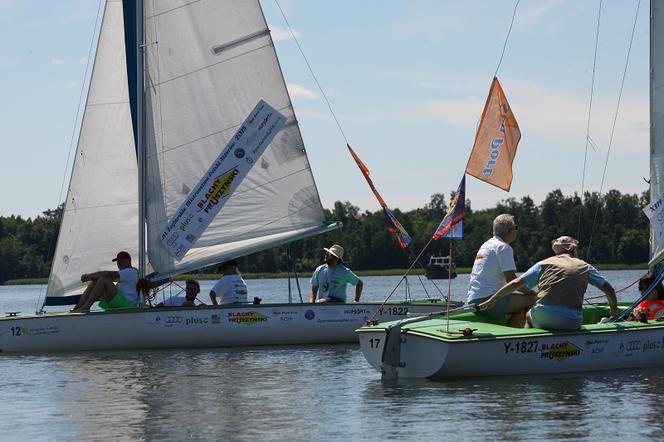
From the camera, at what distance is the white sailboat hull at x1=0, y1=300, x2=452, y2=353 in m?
20.5

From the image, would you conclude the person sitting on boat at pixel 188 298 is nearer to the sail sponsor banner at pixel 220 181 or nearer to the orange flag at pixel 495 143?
the sail sponsor banner at pixel 220 181

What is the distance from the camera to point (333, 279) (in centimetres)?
2106

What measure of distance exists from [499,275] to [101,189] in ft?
28.4

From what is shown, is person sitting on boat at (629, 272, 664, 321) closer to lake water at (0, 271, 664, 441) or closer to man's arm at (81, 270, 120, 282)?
lake water at (0, 271, 664, 441)

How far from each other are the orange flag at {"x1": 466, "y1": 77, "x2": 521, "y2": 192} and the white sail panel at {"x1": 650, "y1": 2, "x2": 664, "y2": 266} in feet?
8.14

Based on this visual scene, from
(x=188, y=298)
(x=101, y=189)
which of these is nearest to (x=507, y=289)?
(x=188, y=298)

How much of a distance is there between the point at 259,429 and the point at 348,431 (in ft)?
2.71

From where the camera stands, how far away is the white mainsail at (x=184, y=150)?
21.9 metres

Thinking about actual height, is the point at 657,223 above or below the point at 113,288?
above

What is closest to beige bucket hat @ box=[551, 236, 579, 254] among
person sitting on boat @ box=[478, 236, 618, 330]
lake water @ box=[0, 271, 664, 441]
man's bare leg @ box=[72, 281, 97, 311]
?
person sitting on boat @ box=[478, 236, 618, 330]

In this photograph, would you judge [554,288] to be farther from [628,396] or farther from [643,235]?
[643,235]

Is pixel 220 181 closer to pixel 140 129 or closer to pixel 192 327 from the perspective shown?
pixel 140 129

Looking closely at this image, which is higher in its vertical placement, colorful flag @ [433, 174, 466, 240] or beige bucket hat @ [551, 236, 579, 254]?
colorful flag @ [433, 174, 466, 240]

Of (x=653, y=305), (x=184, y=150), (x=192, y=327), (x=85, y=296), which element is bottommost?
(x=192, y=327)
